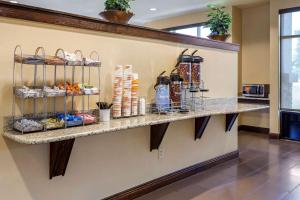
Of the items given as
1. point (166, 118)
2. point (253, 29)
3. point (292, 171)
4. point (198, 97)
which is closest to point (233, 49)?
point (198, 97)

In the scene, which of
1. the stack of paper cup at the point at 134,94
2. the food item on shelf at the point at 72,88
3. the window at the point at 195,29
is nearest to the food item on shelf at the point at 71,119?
the food item on shelf at the point at 72,88

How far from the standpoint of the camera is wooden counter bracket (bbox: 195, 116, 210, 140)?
127 inches

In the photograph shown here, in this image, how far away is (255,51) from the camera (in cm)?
609

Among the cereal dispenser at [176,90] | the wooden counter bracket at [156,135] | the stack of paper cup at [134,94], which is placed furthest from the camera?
the cereal dispenser at [176,90]

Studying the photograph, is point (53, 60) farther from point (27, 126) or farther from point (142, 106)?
point (142, 106)

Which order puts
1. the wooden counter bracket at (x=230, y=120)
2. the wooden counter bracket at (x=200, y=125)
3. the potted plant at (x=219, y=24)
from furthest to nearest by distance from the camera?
the wooden counter bracket at (x=230, y=120) < the potted plant at (x=219, y=24) < the wooden counter bracket at (x=200, y=125)

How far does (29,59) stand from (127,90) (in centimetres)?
88

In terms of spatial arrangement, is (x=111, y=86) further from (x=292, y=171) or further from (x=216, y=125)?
(x=292, y=171)

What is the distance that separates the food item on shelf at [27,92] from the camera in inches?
68.9

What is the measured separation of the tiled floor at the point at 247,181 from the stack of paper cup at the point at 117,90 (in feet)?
3.07

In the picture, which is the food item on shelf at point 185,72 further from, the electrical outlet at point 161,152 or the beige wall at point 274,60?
the beige wall at point 274,60

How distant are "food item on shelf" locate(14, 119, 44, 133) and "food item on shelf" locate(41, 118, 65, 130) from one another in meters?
0.04

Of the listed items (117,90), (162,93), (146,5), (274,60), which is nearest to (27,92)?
(117,90)

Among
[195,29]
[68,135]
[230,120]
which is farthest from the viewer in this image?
[195,29]
